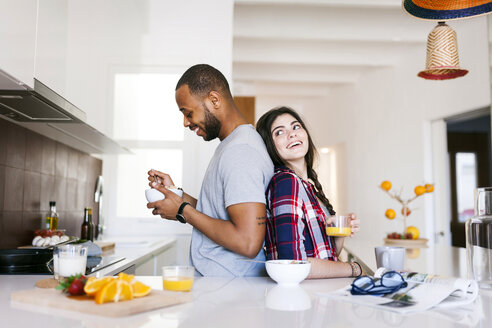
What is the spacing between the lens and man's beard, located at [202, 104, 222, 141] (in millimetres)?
1604

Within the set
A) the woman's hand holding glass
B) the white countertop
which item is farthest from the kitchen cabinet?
the white countertop

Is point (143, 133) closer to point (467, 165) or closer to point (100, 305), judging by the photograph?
point (100, 305)

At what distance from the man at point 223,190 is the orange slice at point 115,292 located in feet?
1.43

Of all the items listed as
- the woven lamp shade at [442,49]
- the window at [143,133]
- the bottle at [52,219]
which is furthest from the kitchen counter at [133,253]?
the woven lamp shade at [442,49]

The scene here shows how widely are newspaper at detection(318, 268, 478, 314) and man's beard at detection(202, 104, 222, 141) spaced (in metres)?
0.69

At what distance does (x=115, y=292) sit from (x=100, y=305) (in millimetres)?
45

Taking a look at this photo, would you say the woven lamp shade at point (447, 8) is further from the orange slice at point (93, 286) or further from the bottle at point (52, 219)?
the bottle at point (52, 219)

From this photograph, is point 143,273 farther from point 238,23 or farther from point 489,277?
point 238,23

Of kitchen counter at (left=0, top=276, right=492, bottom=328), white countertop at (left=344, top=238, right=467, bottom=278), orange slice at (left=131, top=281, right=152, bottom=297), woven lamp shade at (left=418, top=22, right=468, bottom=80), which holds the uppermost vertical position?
woven lamp shade at (left=418, top=22, right=468, bottom=80)

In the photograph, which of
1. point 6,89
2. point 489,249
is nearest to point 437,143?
point 489,249

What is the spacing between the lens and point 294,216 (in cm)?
145

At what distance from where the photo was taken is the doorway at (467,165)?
6426 mm

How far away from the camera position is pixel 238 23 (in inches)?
190

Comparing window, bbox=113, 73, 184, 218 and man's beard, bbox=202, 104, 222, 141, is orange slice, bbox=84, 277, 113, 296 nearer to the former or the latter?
man's beard, bbox=202, 104, 222, 141
